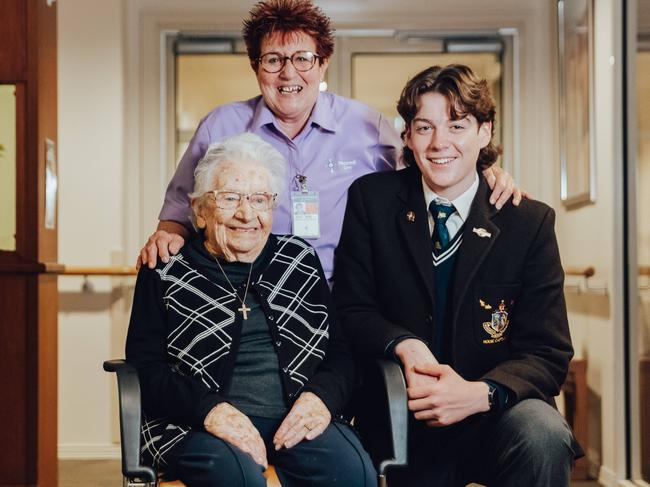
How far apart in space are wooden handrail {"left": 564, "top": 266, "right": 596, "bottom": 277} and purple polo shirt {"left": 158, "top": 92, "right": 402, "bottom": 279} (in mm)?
1786

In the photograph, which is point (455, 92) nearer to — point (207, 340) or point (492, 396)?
point (492, 396)

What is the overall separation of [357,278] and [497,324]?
1.30ft

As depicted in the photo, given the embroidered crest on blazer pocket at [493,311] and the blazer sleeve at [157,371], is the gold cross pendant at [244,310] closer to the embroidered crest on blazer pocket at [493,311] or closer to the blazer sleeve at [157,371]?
the blazer sleeve at [157,371]

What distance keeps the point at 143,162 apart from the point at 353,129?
2665mm

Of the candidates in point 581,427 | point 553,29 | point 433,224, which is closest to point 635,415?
point 581,427

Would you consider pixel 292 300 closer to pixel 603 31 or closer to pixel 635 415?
pixel 635 415

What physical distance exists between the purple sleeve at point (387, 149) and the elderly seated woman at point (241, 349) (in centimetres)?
51

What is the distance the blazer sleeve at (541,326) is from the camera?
2.29 m

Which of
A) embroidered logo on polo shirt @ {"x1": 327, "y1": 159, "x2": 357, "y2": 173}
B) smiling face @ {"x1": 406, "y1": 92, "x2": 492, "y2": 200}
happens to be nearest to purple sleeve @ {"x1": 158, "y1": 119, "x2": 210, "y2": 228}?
embroidered logo on polo shirt @ {"x1": 327, "y1": 159, "x2": 357, "y2": 173}

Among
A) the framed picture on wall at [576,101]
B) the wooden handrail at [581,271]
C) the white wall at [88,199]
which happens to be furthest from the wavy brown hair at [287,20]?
the white wall at [88,199]

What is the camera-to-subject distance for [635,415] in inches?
155

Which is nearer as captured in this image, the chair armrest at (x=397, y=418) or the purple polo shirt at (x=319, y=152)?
the chair armrest at (x=397, y=418)

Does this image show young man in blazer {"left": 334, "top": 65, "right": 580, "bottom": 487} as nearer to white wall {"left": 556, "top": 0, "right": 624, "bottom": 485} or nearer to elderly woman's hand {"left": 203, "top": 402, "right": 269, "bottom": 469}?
elderly woman's hand {"left": 203, "top": 402, "right": 269, "bottom": 469}

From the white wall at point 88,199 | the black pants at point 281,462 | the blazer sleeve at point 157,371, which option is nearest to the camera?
the black pants at point 281,462
